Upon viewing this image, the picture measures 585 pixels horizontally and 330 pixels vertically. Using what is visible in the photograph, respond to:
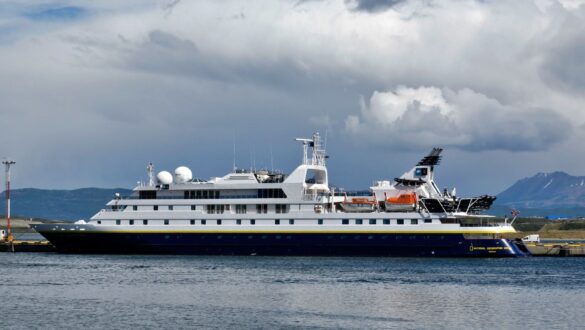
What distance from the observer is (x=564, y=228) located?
196 meters

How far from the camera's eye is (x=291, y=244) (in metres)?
77.2

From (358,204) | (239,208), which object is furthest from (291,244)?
(358,204)

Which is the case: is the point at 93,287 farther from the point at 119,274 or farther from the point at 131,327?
the point at 131,327

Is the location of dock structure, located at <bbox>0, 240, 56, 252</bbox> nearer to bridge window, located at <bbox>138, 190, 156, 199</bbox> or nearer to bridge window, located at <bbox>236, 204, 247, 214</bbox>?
bridge window, located at <bbox>138, 190, 156, 199</bbox>

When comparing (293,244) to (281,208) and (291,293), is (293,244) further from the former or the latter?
(291,293)

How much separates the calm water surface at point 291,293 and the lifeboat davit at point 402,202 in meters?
4.07

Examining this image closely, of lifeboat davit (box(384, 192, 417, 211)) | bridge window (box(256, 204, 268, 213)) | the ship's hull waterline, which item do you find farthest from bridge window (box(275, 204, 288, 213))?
lifeboat davit (box(384, 192, 417, 211))

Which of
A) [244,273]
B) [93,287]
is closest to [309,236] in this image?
[244,273]

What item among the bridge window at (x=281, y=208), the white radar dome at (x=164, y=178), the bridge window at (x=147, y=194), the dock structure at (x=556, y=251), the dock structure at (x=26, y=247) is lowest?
the dock structure at (x=556, y=251)

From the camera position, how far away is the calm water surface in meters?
43.8

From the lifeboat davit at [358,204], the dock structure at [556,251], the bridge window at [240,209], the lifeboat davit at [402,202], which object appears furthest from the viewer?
the dock structure at [556,251]

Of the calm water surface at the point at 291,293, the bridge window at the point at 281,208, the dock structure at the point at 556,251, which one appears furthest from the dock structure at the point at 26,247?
the dock structure at the point at 556,251

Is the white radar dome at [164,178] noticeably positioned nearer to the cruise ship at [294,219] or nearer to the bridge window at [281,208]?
the cruise ship at [294,219]

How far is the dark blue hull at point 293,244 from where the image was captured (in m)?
75.2
